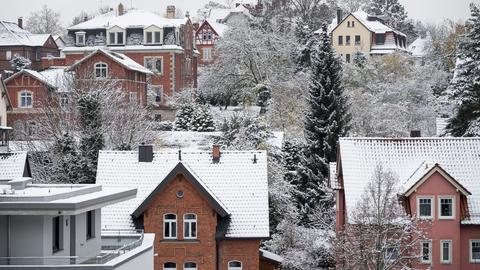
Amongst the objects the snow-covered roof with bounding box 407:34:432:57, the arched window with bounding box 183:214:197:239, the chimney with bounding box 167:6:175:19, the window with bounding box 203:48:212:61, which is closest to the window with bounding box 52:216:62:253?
the arched window with bounding box 183:214:197:239

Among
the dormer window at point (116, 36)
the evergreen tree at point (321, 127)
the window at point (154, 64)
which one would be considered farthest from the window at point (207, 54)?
the evergreen tree at point (321, 127)

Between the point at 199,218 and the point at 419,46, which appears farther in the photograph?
the point at 419,46

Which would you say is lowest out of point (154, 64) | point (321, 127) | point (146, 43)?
point (321, 127)

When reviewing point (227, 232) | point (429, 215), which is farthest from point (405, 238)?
point (227, 232)

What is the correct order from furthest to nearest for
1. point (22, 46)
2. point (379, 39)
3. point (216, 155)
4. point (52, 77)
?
point (379, 39), point (22, 46), point (52, 77), point (216, 155)

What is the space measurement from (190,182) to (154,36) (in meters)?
45.2

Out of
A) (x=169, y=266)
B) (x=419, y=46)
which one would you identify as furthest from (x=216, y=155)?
(x=419, y=46)

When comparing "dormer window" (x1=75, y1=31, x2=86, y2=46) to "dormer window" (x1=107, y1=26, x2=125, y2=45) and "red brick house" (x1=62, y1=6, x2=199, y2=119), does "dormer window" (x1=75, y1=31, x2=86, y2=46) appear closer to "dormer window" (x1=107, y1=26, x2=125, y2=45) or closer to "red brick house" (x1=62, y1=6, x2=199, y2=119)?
"red brick house" (x1=62, y1=6, x2=199, y2=119)

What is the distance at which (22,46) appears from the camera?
315ft

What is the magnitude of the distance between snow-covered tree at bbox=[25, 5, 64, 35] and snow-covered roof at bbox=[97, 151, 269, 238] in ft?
315

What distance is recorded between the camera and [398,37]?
108500 millimetres

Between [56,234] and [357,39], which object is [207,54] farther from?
[56,234]

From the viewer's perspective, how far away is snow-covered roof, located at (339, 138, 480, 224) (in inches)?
1591

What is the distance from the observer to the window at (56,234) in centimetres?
2552
